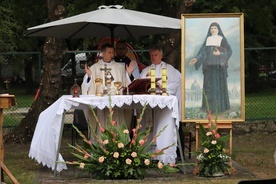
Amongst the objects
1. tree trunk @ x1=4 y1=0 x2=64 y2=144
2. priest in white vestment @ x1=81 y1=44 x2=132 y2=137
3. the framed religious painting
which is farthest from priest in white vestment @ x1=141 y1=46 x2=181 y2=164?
tree trunk @ x1=4 y1=0 x2=64 y2=144

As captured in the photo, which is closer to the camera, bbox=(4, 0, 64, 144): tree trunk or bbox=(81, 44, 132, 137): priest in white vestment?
bbox=(81, 44, 132, 137): priest in white vestment

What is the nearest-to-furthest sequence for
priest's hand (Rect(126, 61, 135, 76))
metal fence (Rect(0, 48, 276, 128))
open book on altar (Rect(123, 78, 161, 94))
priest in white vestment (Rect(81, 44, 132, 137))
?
open book on altar (Rect(123, 78, 161, 94)), priest in white vestment (Rect(81, 44, 132, 137)), priest's hand (Rect(126, 61, 135, 76)), metal fence (Rect(0, 48, 276, 128))

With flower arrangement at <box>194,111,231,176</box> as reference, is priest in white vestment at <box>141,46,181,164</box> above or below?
above

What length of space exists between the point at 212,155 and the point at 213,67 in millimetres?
1342

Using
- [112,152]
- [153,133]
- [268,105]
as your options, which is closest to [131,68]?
[153,133]

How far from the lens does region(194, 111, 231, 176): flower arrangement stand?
10.0m

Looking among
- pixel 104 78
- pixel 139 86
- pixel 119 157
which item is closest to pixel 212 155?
pixel 119 157

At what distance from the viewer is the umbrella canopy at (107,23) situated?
10.6 m

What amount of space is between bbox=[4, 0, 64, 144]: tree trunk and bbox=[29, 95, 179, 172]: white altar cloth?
3621 mm

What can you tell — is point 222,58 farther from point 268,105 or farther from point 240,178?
point 268,105

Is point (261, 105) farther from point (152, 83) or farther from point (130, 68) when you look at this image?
point (152, 83)

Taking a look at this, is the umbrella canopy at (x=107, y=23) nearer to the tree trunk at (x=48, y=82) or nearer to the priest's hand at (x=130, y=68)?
the priest's hand at (x=130, y=68)

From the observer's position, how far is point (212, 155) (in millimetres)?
9984

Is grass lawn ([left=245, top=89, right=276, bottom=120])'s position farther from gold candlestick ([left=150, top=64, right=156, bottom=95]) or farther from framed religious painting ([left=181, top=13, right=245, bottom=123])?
gold candlestick ([left=150, top=64, right=156, bottom=95])
